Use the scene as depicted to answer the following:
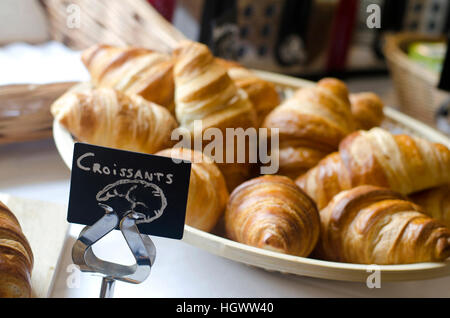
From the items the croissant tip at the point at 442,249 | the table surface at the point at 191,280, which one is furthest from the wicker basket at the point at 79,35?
the croissant tip at the point at 442,249

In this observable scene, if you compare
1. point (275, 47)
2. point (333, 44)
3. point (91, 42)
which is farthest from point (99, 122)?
point (333, 44)

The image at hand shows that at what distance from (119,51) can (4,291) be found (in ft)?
1.92

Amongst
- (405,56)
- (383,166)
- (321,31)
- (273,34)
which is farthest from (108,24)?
(321,31)

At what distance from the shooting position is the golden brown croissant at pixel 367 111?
3.36 ft

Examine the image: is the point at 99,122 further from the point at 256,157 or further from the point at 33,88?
the point at 256,157

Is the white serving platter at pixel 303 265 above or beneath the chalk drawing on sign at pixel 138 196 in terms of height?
beneath

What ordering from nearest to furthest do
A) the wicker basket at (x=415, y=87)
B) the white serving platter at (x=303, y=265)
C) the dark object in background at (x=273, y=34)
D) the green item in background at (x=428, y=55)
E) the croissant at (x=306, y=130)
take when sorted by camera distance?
the white serving platter at (x=303, y=265)
the croissant at (x=306, y=130)
the wicker basket at (x=415, y=87)
the green item in background at (x=428, y=55)
the dark object in background at (x=273, y=34)

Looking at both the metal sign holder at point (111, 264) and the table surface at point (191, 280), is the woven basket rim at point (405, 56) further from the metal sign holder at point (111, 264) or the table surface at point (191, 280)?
the metal sign holder at point (111, 264)

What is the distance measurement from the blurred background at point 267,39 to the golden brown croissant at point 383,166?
0.20 m

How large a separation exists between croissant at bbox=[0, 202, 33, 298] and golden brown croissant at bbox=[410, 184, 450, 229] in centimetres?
60

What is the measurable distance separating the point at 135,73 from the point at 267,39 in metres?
1.44

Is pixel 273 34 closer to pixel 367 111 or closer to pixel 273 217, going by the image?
pixel 367 111

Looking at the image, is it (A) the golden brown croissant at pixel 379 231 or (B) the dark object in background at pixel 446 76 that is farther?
(B) the dark object in background at pixel 446 76

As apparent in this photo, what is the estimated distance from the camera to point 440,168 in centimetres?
79
